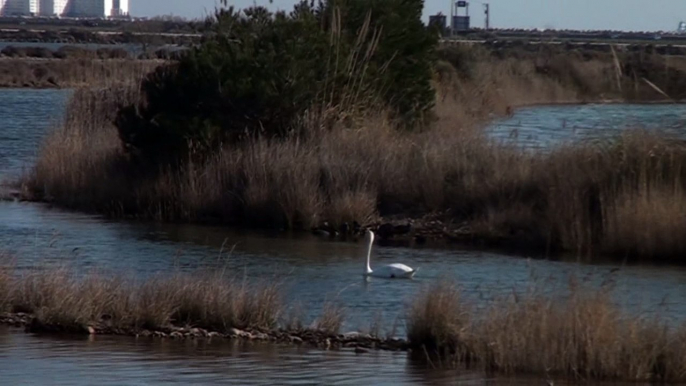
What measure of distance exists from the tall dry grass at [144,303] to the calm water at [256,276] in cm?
47

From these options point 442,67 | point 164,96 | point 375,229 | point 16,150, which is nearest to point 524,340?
point 375,229

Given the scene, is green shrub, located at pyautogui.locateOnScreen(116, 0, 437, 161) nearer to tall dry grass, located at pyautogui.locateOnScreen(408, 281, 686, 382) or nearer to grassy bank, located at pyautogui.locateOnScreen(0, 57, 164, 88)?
grassy bank, located at pyautogui.locateOnScreen(0, 57, 164, 88)

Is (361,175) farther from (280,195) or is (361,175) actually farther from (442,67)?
(442,67)

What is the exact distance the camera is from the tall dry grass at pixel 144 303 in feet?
43.4

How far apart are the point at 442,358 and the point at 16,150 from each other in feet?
87.6

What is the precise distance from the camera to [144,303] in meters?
13.5

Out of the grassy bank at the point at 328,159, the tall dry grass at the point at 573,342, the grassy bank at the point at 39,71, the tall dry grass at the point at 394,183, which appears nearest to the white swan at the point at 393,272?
the tall dry grass at the point at 394,183

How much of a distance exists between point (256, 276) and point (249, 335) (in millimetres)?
4600

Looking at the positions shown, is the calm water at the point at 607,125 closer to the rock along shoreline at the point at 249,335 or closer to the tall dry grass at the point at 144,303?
the rock along shoreline at the point at 249,335

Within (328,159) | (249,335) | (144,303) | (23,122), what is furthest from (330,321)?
(23,122)

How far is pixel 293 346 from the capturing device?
1286 cm

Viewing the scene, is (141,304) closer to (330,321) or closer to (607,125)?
(330,321)

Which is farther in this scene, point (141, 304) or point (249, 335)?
point (141, 304)

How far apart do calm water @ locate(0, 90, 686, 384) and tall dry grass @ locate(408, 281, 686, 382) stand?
1.51 ft
